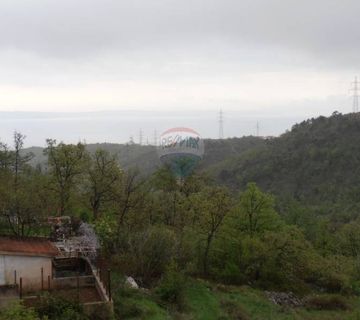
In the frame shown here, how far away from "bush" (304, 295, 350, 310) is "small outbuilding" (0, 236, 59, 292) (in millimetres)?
14076

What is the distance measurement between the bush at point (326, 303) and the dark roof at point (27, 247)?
45.8 ft

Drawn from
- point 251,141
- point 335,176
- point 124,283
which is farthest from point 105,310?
point 251,141

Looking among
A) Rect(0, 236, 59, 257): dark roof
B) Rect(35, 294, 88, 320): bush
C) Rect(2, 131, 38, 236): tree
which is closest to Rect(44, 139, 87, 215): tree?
Rect(2, 131, 38, 236): tree

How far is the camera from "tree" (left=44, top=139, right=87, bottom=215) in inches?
1324

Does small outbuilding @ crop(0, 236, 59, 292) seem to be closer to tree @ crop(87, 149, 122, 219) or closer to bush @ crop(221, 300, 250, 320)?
bush @ crop(221, 300, 250, 320)

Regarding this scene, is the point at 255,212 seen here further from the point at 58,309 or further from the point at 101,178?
the point at 58,309

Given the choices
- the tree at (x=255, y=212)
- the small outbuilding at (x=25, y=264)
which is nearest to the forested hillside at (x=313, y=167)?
the tree at (x=255, y=212)

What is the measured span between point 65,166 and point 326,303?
56.2 feet

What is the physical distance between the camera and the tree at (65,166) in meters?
33.6

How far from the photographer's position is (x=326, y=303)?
29031 millimetres

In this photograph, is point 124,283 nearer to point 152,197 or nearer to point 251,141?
point 152,197

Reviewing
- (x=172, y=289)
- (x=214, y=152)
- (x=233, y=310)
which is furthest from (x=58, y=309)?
(x=214, y=152)

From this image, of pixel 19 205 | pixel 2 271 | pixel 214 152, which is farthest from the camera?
pixel 214 152

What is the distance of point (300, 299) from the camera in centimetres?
3006
